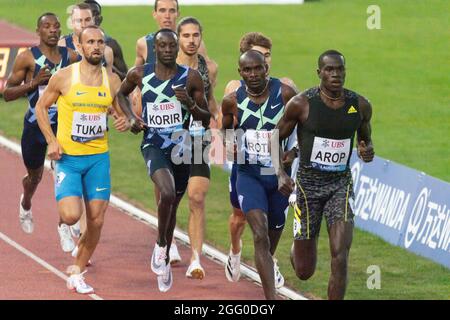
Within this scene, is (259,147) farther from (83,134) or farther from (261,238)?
(83,134)

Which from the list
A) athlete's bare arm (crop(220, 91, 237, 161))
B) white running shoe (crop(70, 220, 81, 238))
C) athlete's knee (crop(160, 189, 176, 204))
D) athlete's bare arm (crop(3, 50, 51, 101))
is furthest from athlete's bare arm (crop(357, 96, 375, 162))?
white running shoe (crop(70, 220, 81, 238))

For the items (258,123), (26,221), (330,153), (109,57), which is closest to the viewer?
(330,153)

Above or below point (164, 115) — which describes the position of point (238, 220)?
below

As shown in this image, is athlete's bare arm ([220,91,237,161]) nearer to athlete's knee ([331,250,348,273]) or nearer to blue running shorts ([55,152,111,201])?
blue running shorts ([55,152,111,201])

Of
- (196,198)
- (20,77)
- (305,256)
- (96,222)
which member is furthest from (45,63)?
(305,256)

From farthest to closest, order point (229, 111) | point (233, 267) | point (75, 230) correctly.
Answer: point (75, 230)
point (233, 267)
point (229, 111)

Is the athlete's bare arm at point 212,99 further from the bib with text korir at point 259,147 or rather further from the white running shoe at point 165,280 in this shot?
the white running shoe at point 165,280

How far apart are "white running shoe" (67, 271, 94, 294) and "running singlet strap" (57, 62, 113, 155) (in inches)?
48.9

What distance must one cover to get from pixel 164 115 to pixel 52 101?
1.11 m

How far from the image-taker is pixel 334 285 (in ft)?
40.0

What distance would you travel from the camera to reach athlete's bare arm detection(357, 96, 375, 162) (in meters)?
12.6

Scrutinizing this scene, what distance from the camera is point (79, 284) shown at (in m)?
14.0

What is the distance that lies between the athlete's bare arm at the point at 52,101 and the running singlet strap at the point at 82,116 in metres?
0.06

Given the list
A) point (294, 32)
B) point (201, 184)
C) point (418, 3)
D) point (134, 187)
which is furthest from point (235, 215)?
point (418, 3)
